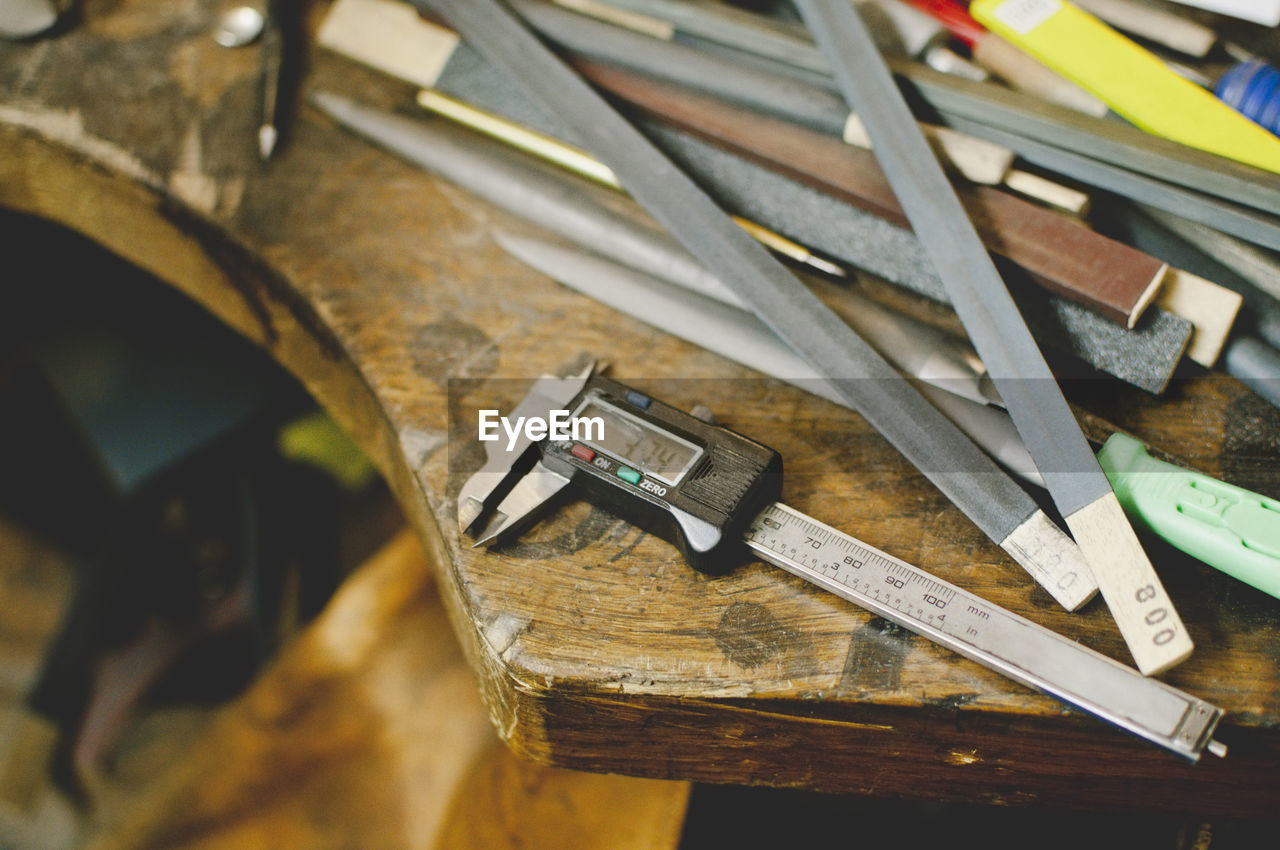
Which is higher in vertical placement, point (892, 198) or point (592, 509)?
point (892, 198)

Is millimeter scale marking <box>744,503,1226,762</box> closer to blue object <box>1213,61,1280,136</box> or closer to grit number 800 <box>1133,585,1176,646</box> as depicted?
grit number 800 <box>1133,585,1176,646</box>

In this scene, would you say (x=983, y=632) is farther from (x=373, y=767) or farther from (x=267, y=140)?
(x=267, y=140)

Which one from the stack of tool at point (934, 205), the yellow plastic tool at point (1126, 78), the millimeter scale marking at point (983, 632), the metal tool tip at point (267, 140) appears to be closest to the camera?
the millimeter scale marking at point (983, 632)

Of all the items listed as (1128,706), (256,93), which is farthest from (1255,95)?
(256,93)

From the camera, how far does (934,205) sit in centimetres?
71

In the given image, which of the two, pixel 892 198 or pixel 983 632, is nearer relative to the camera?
pixel 983 632

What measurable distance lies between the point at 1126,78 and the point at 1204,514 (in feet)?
1.47

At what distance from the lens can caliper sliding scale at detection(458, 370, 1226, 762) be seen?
0.55 m

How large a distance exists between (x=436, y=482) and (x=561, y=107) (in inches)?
15.5

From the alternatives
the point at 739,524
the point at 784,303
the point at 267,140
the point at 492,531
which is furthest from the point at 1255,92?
the point at 267,140

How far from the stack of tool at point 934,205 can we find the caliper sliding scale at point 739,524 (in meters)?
0.05

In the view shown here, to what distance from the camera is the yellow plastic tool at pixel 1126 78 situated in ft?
2.46

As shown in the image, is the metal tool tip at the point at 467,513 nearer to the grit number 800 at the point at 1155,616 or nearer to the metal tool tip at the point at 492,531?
the metal tool tip at the point at 492,531

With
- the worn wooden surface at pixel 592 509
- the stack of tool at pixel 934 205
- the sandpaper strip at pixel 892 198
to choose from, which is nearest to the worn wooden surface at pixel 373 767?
the worn wooden surface at pixel 592 509
